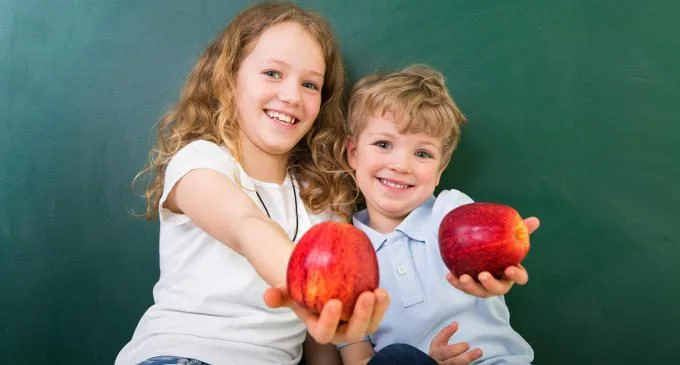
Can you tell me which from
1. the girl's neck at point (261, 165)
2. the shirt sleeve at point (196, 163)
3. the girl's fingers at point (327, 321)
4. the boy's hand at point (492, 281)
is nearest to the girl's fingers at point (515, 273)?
the boy's hand at point (492, 281)

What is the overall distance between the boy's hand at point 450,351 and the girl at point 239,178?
0.35m

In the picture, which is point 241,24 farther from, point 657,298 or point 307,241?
point 657,298

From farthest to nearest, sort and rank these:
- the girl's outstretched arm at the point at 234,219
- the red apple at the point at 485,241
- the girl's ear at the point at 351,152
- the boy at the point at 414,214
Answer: the girl's ear at the point at 351,152 < the boy at the point at 414,214 < the red apple at the point at 485,241 < the girl's outstretched arm at the point at 234,219

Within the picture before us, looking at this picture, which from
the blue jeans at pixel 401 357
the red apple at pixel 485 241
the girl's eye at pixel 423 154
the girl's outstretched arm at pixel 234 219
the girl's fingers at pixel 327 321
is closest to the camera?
the girl's fingers at pixel 327 321

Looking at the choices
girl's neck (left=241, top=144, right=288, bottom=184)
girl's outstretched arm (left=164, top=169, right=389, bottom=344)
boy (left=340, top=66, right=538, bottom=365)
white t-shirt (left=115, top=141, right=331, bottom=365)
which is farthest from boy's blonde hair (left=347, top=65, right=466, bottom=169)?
girl's outstretched arm (left=164, top=169, right=389, bottom=344)

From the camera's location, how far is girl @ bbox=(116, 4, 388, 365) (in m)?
1.26

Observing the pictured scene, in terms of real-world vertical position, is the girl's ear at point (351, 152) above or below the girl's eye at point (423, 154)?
below

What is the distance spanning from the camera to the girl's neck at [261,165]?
1.50 m

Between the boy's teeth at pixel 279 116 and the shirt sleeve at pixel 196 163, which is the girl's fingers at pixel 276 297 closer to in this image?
the shirt sleeve at pixel 196 163

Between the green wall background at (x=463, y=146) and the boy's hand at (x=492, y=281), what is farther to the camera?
the green wall background at (x=463, y=146)

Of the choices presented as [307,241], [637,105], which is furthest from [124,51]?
[637,105]

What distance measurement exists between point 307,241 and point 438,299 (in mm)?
625

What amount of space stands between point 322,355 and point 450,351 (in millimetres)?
432

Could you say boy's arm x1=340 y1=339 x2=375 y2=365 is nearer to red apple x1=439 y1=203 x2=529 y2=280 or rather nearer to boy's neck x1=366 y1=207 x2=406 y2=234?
boy's neck x1=366 y1=207 x2=406 y2=234
